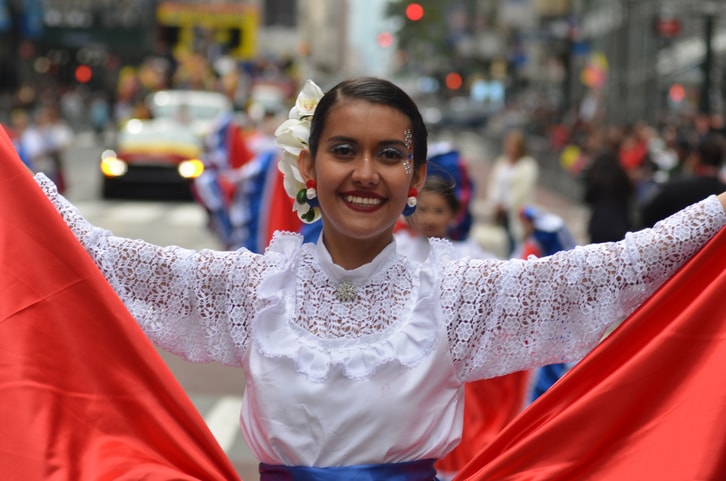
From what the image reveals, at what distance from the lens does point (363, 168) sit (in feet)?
10.4

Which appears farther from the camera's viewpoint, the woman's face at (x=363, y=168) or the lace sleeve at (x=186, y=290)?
the lace sleeve at (x=186, y=290)

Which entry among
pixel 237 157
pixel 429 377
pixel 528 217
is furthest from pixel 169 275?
pixel 237 157

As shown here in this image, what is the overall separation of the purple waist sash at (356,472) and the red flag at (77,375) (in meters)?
0.17

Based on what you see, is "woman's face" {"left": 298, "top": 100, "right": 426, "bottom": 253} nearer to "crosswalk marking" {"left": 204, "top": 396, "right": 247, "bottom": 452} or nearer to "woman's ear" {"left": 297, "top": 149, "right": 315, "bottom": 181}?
"woman's ear" {"left": 297, "top": 149, "right": 315, "bottom": 181}

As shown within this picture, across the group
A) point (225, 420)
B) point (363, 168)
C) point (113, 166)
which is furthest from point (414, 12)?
point (363, 168)

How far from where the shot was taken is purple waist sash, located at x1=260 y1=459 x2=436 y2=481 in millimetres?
3129

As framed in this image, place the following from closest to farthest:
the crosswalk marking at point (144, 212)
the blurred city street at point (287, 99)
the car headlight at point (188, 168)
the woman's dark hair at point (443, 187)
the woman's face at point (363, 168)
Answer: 1. the woman's face at point (363, 168)
2. the woman's dark hair at point (443, 187)
3. the blurred city street at point (287, 99)
4. the crosswalk marking at point (144, 212)
5. the car headlight at point (188, 168)

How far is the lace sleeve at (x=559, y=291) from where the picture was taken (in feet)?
10.6

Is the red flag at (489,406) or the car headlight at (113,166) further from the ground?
the red flag at (489,406)

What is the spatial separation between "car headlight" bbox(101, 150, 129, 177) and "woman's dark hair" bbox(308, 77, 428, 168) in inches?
820

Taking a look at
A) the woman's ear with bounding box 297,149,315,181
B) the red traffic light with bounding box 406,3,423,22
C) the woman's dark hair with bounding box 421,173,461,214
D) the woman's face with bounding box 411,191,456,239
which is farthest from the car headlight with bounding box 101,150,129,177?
the woman's ear with bounding box 297,149,315,181

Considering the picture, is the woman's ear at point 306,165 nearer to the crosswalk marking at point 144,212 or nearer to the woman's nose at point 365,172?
the woman's nose at point 365,172

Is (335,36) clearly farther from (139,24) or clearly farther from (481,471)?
(481,471)

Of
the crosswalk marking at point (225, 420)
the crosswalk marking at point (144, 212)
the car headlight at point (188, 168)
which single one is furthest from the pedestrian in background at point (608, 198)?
the car headlight at point (188, 168)
